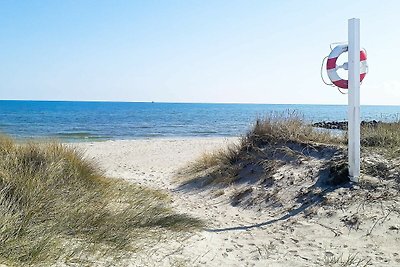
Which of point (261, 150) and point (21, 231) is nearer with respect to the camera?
point (21, 231)

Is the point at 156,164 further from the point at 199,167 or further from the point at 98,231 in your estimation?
the point at 98,231

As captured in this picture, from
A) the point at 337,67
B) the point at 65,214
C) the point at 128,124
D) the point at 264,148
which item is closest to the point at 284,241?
the point at 65,214

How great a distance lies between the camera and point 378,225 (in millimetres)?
4586

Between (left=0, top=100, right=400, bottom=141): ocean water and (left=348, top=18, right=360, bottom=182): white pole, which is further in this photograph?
(left=0, top=100, right=400, bottom=141): ocean water

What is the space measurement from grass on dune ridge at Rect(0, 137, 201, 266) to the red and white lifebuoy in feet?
9.50

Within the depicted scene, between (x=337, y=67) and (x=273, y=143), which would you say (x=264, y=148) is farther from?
(x=337, y=67)

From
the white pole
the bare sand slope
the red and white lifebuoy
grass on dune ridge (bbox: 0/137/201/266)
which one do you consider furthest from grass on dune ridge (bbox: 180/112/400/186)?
grass on dune ridge (bbox: 0/137/201/266)

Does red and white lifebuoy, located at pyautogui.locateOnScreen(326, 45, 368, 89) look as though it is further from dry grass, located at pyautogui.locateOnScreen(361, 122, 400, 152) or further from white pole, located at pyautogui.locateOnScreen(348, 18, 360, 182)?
dry grass, located at pyautogui.locateOnScreen(361, 122, 400, 152)

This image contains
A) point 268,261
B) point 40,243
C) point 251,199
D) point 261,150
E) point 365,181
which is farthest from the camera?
point 261,150

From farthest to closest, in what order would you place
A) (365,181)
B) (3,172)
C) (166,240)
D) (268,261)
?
(365,181)
(3,172)
(166,240)
(268,261)

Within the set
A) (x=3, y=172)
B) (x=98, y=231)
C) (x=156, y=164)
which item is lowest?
(x=156, y=164)

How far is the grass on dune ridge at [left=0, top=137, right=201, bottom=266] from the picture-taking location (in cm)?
339

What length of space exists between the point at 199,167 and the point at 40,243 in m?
6.29

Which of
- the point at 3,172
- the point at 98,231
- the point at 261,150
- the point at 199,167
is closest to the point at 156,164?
the point at 199,167
